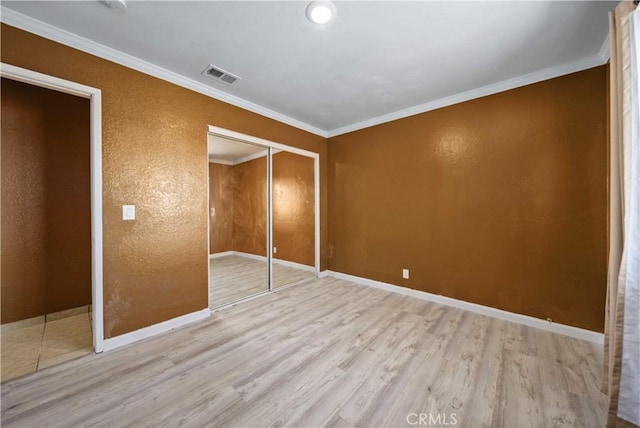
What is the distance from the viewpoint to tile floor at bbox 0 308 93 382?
1857 mm

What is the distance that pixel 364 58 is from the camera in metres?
2.20

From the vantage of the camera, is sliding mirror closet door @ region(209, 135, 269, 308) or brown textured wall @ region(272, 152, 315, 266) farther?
sliding mirror closet door @ region(209, 135, 269, 308)

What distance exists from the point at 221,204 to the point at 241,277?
217 cm

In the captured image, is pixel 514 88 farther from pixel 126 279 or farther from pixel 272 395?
pixel 126 279

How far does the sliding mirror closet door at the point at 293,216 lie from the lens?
4.39 m

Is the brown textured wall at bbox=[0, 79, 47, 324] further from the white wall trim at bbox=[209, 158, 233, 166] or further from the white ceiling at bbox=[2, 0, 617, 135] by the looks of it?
the white wall trim at bbox=[209, 158, 233, 166]

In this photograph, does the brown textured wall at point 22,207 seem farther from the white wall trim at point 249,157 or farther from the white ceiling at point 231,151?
the white wall trim at point 249,157

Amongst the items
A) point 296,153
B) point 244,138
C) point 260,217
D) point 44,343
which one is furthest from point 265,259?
point 44,343

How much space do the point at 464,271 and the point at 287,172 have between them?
11.1 ft

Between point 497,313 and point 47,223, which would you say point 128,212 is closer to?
point 47,223

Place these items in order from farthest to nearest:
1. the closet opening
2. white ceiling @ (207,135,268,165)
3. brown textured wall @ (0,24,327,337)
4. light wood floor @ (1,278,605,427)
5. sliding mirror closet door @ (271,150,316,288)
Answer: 1. sliding mirror closet door @ (271,150,316,288)
2. white ceiling @ (207,135,268,165)
3. the closet opening
4. brown textured wall @ (0,24,327,337)
5. light wood floor @ (1,278,605,427)

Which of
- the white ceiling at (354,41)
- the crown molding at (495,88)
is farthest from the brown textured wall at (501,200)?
the white ceiling at (354,41)

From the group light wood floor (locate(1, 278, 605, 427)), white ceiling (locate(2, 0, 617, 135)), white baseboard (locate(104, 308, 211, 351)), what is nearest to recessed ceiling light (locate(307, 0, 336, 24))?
white ceiling (locate(2, 0, 617, 135))

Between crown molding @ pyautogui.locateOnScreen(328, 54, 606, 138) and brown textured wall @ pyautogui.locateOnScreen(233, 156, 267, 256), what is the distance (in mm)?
2371
